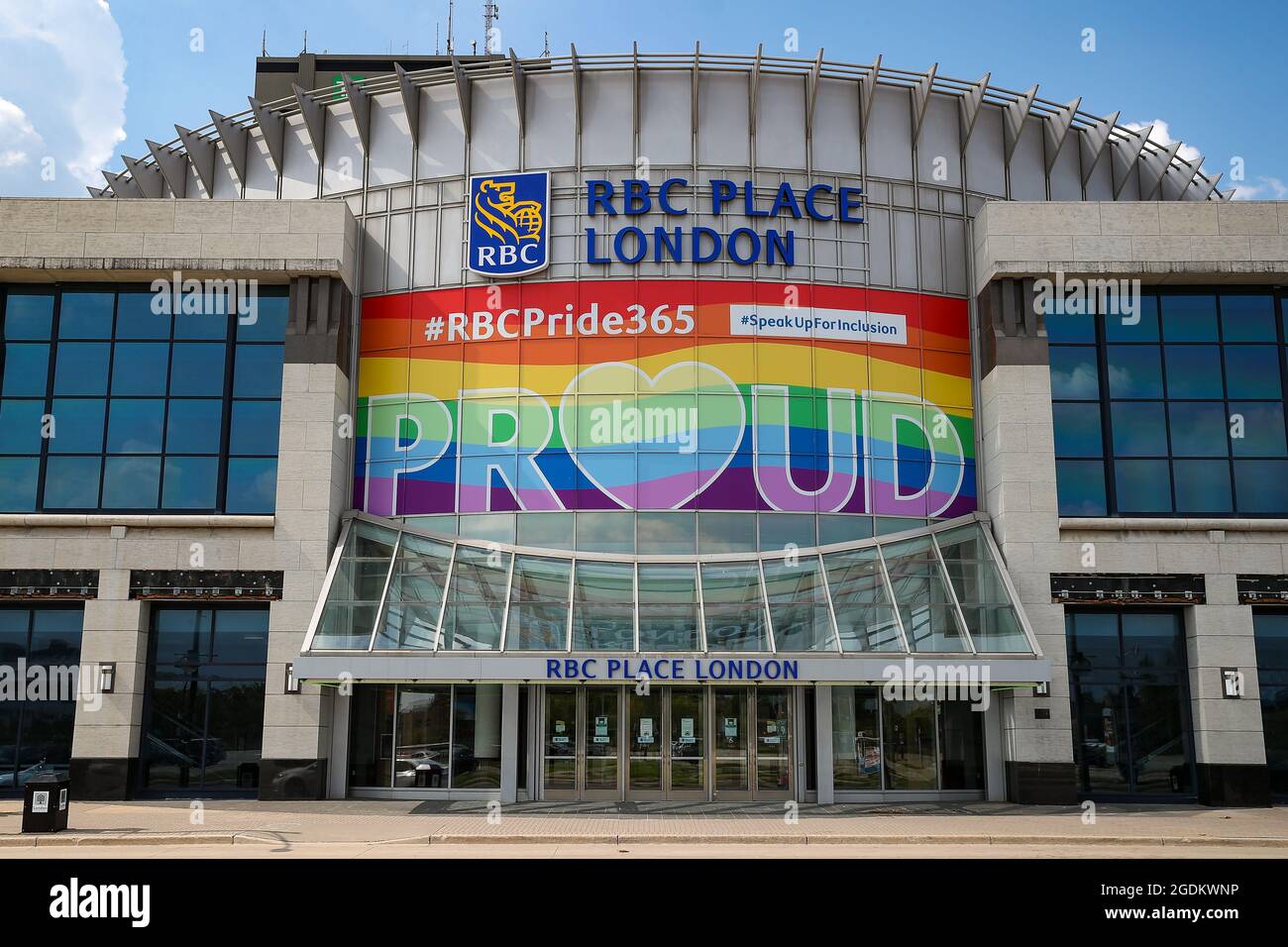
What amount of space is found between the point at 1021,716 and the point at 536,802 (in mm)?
11166

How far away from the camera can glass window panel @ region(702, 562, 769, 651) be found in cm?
2472

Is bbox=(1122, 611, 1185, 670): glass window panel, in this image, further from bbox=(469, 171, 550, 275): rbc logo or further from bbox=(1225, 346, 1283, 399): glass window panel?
bbox=(469, 171, 550, 275): rbc logo

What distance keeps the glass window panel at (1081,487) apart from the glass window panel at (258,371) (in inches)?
764

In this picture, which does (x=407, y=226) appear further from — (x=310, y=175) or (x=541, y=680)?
(x=541, y=680)

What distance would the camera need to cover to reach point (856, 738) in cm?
2636

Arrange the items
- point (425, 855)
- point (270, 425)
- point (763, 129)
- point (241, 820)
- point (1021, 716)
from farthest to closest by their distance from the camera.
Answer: point (763, 129) < point (270, 425) < point (1021, 716) < point (241, 820) < point (425, 855)

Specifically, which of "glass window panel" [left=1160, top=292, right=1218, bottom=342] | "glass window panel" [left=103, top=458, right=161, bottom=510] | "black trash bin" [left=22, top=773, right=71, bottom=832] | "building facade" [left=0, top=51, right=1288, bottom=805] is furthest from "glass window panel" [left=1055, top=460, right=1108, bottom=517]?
"black trash bin" [left=22, top=773, right=71, bottom=832]

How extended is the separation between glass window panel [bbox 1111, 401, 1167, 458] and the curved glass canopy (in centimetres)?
413

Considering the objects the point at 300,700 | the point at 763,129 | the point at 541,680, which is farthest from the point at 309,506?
the point at 763,129

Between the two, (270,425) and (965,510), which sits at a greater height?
(270,425)

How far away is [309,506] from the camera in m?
26.9

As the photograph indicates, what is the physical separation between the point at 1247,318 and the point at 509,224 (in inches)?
742

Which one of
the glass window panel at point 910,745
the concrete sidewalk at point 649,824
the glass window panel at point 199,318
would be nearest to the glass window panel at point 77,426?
the glass window panel at point 199,318

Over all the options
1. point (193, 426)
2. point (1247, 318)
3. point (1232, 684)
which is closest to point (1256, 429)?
point (1247, 318)
